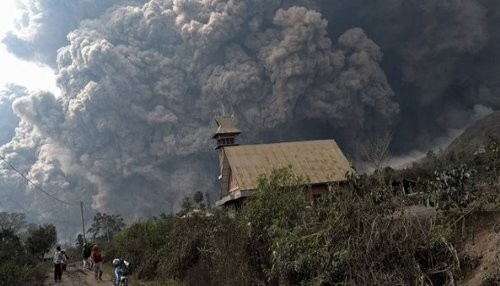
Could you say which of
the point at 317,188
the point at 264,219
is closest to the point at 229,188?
the point at 317,188

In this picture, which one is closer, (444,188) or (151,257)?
(444,188)

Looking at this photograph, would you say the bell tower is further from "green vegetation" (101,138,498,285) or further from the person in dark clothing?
"green vegetation" (101,138,498,285)

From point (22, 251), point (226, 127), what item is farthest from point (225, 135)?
point (22, 251)

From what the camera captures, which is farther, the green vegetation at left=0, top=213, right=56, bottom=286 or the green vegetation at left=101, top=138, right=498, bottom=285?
the green vegetation at left=0, top=213, right=56, bottom=286

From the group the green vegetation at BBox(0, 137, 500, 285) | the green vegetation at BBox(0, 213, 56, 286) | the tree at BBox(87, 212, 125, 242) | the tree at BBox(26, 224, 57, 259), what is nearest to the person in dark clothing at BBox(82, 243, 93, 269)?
the green vegetation at BBox(0, 213, 56, 286)

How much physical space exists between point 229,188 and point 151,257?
13.4 meters

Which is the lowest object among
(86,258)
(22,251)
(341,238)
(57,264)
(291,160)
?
(341,238)

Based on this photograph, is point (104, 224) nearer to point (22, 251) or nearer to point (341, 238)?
point (22, 251)

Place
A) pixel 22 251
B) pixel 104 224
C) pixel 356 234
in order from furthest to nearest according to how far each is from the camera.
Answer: pixel 104 224
pixel 22 251
pixel 356 234

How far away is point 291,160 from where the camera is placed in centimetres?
3291

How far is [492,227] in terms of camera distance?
8.28 metres

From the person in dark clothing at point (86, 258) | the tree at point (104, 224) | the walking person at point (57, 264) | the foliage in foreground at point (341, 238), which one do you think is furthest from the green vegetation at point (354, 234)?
the tree at point (104, 224)

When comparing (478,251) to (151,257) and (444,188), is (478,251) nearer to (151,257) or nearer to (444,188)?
(444,188)

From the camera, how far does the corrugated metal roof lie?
1234 inches
